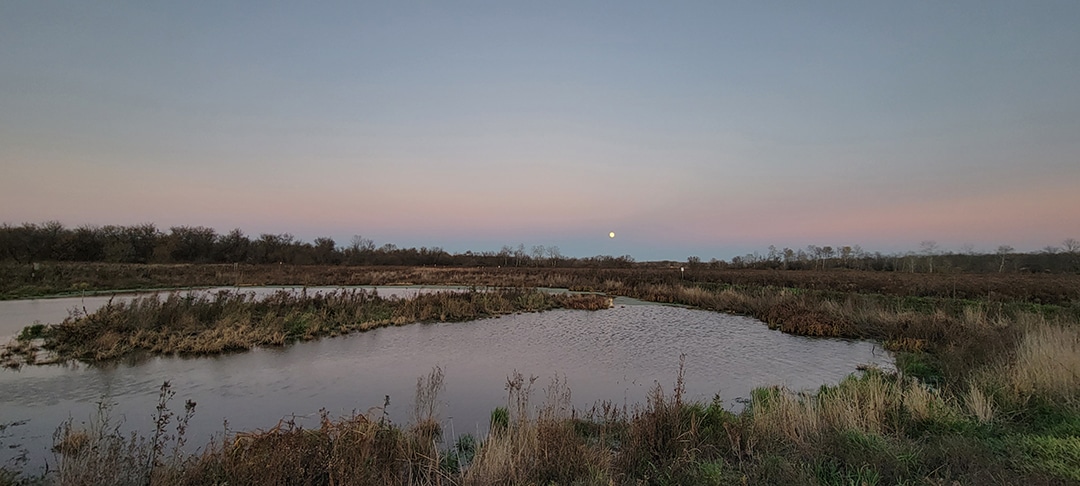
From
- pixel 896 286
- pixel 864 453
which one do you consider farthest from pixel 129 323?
pixel 896 286

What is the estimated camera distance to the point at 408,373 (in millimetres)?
10070

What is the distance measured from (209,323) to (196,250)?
59089 mm

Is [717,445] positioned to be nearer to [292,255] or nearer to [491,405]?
[491,405]

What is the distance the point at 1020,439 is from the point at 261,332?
614 inches

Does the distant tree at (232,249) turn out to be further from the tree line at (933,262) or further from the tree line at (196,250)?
the tree line at (933,262)

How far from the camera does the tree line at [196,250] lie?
155 ft

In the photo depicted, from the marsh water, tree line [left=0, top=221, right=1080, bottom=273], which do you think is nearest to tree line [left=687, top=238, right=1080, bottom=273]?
tree line [left=0, top=221, right=1080, bottom=273]

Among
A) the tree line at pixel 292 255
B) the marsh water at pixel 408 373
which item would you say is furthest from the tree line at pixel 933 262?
the marsh water at pixel 408 373

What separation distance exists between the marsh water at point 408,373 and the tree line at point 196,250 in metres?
41.8

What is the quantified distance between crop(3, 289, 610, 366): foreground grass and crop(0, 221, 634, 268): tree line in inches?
1432

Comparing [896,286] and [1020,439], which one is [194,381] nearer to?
[1020,439]

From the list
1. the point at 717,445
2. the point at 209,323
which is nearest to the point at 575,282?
the point at 209,323

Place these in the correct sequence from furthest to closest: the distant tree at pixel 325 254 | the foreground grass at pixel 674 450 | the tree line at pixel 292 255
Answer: the distant tree at pixel 325 254
the tree line at pixel 292 255
the foreground grass at pixel 674 450

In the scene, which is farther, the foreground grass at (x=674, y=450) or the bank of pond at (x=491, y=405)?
the bank of pond at (x=491, y=405)
